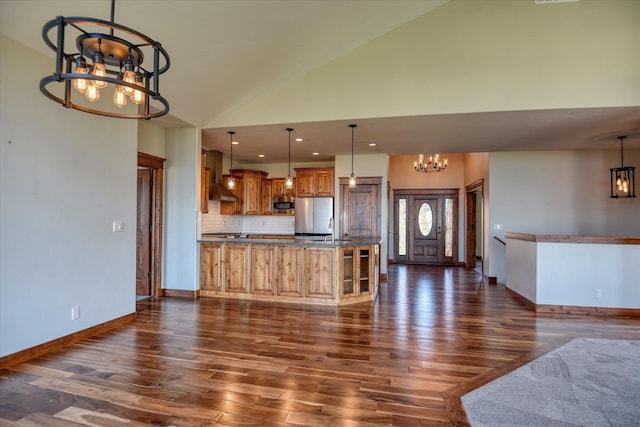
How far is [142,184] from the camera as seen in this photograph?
559cm

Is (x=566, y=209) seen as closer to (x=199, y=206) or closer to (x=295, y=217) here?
(x=295, y=217)

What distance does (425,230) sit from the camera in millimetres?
10148

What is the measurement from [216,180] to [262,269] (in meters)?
3.37

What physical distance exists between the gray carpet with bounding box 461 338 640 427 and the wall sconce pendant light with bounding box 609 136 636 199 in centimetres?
359

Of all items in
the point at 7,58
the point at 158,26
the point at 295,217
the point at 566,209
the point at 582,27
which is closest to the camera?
the point at 7,58

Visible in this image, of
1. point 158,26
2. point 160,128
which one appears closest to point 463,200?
point 160,128

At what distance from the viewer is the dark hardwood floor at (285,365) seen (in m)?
2.20

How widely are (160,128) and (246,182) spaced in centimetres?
290

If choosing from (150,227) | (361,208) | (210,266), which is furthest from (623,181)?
(150,227)

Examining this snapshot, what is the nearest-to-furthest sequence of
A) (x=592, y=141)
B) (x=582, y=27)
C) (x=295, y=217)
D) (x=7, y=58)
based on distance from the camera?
(x=7, y=58) → (x=582, y=27) → (x=592, y=141) → (x=295, y=217)

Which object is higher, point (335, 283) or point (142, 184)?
point (142, 184)

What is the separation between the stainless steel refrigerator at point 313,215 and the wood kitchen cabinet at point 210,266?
265cm

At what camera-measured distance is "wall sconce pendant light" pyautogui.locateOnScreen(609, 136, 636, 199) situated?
5.56m

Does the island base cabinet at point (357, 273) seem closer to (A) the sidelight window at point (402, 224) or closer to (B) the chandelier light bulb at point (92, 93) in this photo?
(B) the chandelier light bulb at point (92, 93)
